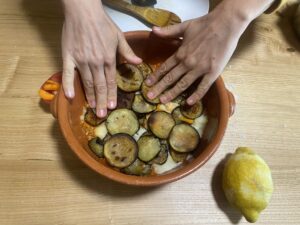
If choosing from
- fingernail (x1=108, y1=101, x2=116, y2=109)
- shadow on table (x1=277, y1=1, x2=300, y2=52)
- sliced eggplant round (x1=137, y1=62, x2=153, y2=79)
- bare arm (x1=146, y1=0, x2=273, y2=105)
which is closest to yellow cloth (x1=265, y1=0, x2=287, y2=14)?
bare arm (x1=146, y1=0, x2=273, y2=105)

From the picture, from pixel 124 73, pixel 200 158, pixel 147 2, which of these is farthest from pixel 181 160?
pixel 147 2

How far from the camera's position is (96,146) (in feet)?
2.18

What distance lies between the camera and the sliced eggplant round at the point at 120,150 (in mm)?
635

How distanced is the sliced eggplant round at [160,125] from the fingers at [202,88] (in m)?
0.06

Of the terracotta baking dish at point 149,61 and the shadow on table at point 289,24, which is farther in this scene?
the shadow on table at point 289,24

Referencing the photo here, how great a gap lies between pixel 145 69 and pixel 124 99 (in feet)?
0.27

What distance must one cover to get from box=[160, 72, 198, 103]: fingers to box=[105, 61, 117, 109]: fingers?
0.32 feet

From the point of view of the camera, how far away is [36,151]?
0.71 m

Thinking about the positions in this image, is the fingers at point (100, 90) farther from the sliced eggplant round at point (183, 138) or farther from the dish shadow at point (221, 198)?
the dish shadow at point (221, 198)

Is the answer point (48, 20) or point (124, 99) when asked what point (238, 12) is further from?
point (48, 20)

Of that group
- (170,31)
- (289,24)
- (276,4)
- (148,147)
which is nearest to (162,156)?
(148,147)

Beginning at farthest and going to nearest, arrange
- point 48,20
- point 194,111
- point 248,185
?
1. point 48,20
2. point 194,111
3. point 248,185

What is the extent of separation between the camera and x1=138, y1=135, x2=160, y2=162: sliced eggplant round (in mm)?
658

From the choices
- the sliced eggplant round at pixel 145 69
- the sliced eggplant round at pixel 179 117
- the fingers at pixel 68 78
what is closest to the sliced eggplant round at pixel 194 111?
the sliced eggplant round at pixel 179 117
